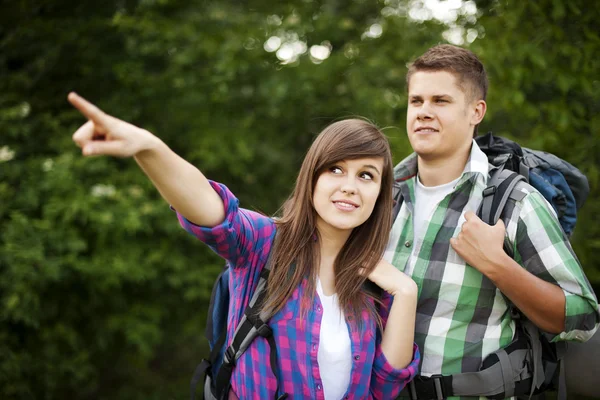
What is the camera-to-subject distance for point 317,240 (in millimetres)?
2127

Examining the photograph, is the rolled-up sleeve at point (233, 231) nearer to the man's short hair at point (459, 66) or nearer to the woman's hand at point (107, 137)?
the woman's hand at point (107, 137)

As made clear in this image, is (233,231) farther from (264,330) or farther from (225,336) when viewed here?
(225,336)

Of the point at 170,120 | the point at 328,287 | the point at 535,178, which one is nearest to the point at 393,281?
the point at 328,287

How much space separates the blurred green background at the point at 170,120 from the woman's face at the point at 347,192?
1802 millimetres

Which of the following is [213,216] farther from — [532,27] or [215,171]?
[215,171]

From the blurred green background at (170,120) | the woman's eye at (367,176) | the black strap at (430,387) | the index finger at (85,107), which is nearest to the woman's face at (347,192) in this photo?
the woman's eye at (367,176)

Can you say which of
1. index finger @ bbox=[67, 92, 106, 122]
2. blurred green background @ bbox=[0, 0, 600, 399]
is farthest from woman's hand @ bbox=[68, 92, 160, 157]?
blurred green background @ bbox=[0, 0, 600, 399]

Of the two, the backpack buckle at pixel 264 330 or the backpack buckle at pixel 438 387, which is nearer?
the backpack buckle at pixel 264 330

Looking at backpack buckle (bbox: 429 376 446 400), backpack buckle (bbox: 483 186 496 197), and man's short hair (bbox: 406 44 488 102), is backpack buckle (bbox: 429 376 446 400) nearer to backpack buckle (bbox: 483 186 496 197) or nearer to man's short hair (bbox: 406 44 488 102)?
backpack buckle (bbox: 483 186 496 197)

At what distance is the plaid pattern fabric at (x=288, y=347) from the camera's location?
1.93 meters

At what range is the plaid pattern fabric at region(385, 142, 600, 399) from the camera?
80.8 inches

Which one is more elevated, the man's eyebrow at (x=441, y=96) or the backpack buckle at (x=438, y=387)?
A: the man's eyebrow at (x=441, y=96)

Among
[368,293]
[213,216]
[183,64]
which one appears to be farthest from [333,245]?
[183,64]

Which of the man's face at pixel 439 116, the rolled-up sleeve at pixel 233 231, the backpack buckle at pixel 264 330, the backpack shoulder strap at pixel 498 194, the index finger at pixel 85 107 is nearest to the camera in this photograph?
the index finger at pixel 85 107
